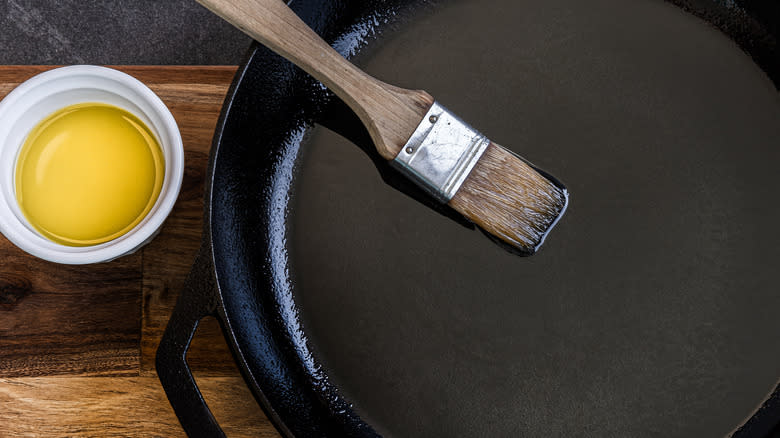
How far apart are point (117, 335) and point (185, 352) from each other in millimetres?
124

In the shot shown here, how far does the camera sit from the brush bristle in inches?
22.8

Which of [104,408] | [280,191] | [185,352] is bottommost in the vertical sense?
[104,408]

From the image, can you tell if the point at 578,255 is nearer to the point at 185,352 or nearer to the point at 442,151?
the point at 442,151

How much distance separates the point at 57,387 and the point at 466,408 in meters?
0.40

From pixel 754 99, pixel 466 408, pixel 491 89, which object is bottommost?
pixel 466 408

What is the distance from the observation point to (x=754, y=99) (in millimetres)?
635

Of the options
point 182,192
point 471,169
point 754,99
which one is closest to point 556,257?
point 471,169

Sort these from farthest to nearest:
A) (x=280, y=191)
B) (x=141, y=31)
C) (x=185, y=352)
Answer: (x=141, y=31) < (x=280, y=191) < (x=185, y=352)

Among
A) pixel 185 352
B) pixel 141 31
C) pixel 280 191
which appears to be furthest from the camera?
pixel 141 31

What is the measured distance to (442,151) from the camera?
1.89ft

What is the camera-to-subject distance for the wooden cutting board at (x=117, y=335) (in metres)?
0.61

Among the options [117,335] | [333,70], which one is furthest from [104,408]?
[333,70]

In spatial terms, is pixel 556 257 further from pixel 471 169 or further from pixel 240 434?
pixel 240 434

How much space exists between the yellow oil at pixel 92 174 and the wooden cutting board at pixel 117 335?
1.5 inches
